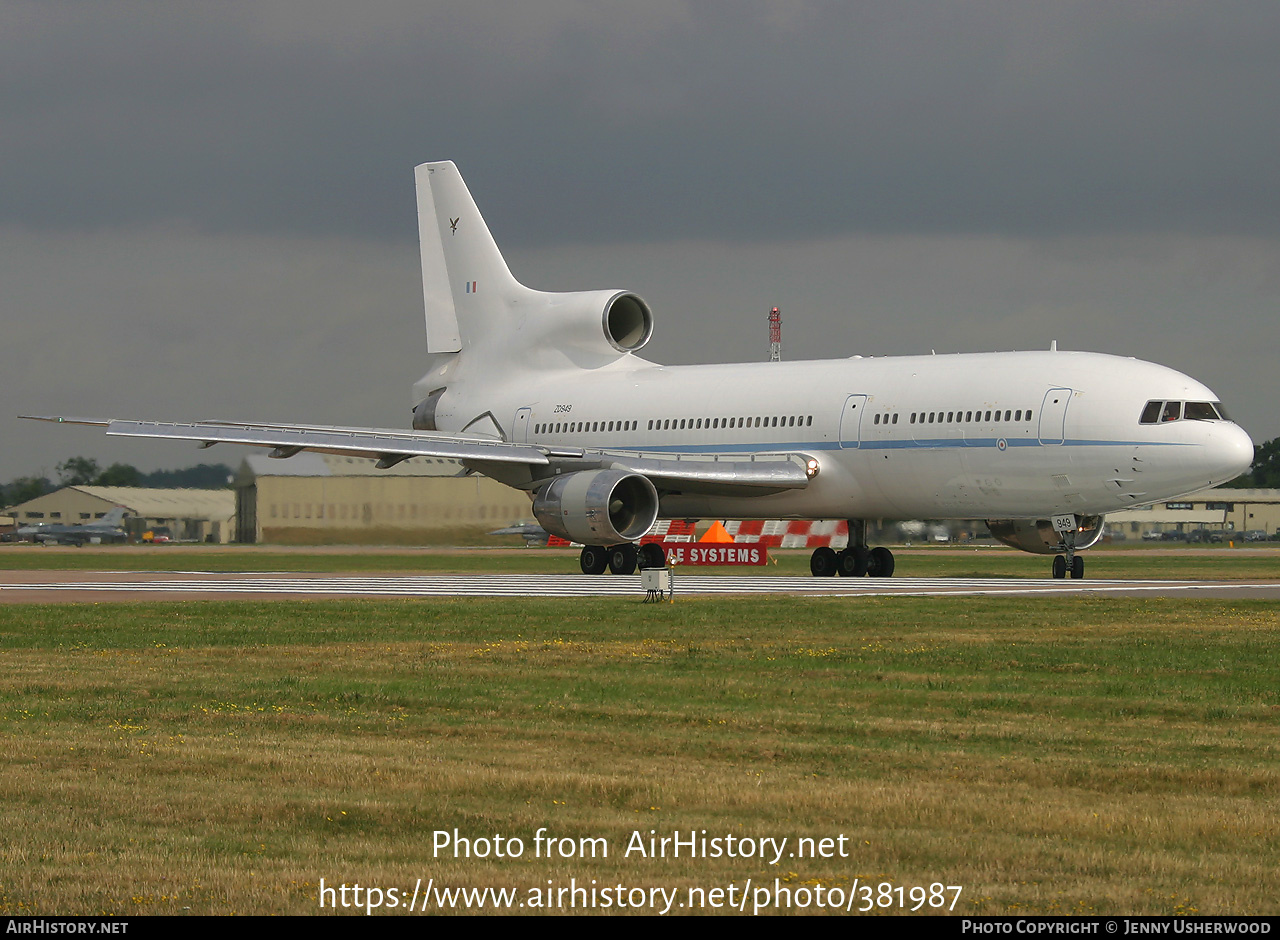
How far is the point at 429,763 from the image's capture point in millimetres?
10273

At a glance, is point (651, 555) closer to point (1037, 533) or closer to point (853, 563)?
point (853, 563)

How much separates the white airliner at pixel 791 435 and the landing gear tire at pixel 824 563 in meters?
0.06

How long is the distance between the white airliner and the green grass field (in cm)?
1486

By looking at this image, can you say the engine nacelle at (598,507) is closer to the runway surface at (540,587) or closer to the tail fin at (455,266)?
the runway surface at (540,587)

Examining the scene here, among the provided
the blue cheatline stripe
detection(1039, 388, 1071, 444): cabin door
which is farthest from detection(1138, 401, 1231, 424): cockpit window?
detection(1039, 388, 1071, 444): cabin door

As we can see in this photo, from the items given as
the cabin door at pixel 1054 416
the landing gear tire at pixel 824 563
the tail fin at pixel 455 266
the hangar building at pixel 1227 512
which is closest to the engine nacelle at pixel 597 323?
the tail fin at pixel 455 266

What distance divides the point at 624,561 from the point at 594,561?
749 millimetres

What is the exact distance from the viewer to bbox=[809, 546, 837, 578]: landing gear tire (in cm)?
3888

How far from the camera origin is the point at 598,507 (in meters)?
34.5

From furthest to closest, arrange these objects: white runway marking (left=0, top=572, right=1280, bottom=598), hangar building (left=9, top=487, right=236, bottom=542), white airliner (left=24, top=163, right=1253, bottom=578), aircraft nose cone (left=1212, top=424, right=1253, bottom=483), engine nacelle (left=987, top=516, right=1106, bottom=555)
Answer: hangar building (left=9, top=487, right=236, bottom=542) → engine nacelle (left=987, top=516, right=1106, bottom=555) → white airliner (left=24, top=163, right=1253, bottom=578) → aircraft nose cone (left=1212, top=424, right=1253, bottom=483) → white runway marking (left=0, top=572, right=1280, bottom=598)

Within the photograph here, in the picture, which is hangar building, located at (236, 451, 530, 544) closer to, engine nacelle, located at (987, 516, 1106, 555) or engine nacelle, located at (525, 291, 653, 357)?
engine nacelle, located at (525, 291, 653, 357)

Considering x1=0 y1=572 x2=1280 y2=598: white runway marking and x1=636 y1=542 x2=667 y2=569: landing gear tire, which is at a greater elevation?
x1=636 y1=542 x2=667 y2=569: landing gear tire

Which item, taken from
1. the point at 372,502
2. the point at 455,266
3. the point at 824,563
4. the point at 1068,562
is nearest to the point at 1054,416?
the point at 1068,562
